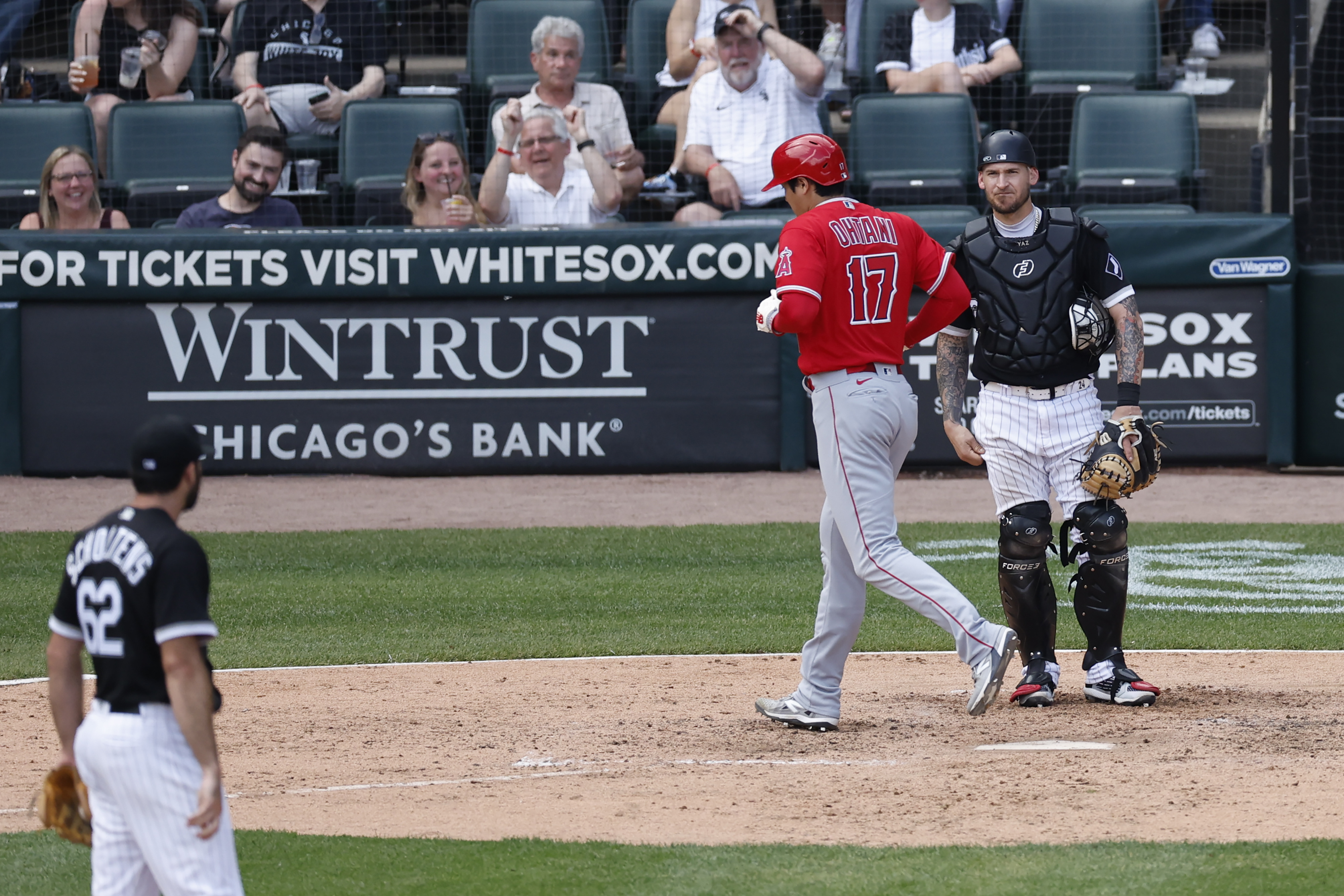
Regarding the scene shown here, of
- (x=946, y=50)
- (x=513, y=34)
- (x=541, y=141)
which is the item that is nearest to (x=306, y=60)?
(x=513, y=34)

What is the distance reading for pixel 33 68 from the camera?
13.7m

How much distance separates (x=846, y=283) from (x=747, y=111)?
24.4 feet

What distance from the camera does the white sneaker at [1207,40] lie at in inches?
546

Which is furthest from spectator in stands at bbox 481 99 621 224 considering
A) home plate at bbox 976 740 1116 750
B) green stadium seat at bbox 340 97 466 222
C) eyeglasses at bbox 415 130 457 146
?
home plate at bbox 976 740 1116 750

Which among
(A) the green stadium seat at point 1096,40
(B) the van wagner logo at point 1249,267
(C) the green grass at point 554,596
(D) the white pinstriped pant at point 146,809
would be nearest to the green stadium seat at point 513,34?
(A) the green stadium seat at point 1096,40

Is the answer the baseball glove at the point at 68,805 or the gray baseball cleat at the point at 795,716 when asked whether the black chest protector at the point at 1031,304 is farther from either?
the baseball glove at the point at 68,805

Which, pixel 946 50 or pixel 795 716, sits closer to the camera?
pixel 795 716

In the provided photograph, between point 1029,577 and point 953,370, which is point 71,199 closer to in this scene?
point 953,370

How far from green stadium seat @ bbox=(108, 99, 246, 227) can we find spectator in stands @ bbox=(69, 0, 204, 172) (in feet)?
1.27

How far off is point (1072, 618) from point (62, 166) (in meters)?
7.78

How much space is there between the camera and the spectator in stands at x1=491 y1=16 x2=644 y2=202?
40.0 feet

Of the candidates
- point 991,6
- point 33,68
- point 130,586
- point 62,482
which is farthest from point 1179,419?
point 130,586

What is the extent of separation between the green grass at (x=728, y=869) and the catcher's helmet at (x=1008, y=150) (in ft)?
8.32

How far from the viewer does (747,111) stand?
12.6 meters
